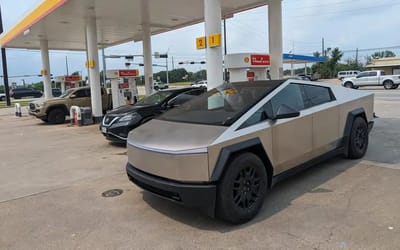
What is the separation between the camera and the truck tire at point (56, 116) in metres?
15.1

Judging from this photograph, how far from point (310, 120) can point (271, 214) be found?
1.63m

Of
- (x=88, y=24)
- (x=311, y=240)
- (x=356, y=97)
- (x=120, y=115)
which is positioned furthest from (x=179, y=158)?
(x=88, y=24)

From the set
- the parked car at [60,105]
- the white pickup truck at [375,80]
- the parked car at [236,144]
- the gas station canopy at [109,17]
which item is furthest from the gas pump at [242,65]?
the white pickup truck at [375,80]

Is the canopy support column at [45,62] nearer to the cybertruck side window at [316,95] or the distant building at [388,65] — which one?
the cybertruck side window at [316,95]

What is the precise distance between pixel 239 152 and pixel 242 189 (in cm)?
42

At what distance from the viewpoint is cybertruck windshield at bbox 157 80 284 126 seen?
13.6 ft

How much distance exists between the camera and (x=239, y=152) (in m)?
3.81

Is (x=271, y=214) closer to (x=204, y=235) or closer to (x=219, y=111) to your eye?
(x=204, y=235)

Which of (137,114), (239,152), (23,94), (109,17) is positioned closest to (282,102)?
(239,152)

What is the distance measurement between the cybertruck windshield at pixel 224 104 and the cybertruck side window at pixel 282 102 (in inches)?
4.8

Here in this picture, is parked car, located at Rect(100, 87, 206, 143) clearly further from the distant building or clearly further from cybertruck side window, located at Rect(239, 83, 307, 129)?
the distant building

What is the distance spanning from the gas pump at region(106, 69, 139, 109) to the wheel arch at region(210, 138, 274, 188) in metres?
12.8

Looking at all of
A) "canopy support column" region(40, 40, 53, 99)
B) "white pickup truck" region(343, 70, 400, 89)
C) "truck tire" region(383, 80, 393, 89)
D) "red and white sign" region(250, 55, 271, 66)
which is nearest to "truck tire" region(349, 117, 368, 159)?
"red and white sign" region(250, 55, 271, 66)

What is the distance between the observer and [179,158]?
3.51 meters
